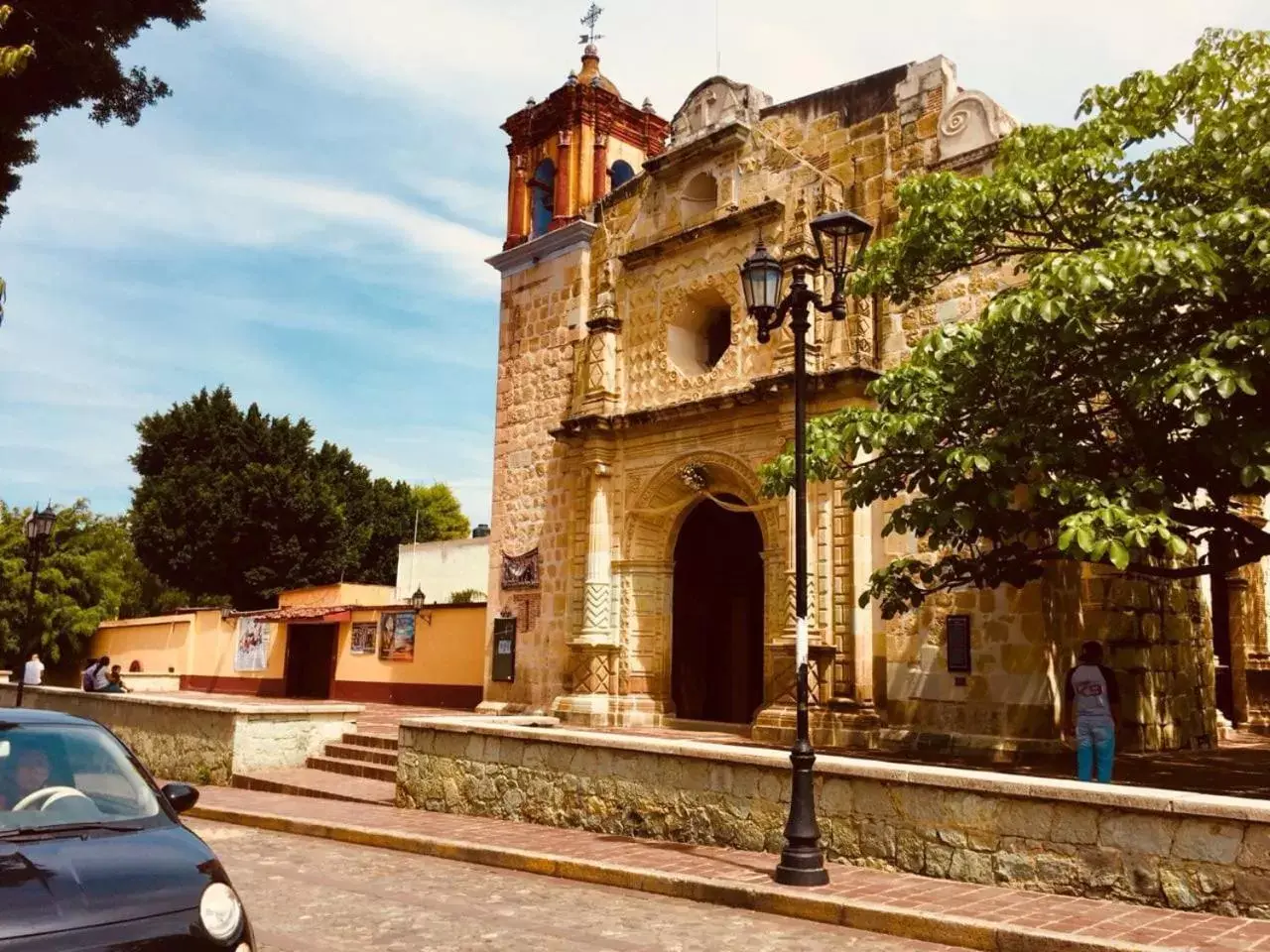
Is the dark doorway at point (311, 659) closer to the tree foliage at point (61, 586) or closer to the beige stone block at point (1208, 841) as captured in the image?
the tree foliage at point (61, 586)

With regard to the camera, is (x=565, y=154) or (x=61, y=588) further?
(x=61, y=588)

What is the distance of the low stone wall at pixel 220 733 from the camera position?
14438 mm

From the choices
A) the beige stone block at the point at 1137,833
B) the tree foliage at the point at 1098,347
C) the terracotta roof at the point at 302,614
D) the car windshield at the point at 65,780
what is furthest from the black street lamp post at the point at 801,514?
the terracotta roof at the point at 302,614

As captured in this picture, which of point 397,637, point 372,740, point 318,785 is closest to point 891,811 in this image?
point 318,785

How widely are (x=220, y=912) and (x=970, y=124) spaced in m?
13.9

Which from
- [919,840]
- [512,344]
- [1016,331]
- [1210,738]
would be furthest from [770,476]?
[512,344]

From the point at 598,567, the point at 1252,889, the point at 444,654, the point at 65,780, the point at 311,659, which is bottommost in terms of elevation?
the point at 1252,889

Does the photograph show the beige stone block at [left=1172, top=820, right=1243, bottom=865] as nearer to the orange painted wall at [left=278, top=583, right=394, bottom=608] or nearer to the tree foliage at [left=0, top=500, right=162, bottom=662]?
the orange painted wall at [left=278, top=583, right=394, bottom=608]

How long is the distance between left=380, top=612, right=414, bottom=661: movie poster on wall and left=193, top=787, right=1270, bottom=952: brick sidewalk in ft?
40.3

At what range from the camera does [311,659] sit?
87.6ft

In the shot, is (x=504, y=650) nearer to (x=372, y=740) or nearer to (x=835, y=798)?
(x=372, y=740)

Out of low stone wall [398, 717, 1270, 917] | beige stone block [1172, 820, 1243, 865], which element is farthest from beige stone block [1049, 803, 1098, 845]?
beige stone block [1172, 820, 1243, 865]

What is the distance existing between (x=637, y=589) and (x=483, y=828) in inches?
308

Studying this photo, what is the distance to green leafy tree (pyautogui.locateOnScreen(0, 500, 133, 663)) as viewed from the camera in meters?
34.3
